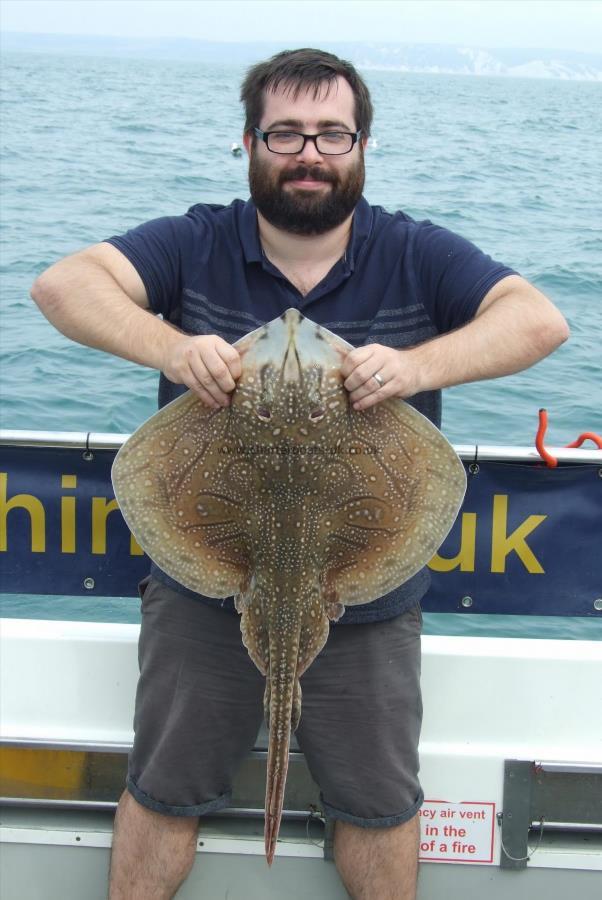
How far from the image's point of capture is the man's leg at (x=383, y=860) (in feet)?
8.79

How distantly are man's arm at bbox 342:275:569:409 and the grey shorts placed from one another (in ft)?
2.28

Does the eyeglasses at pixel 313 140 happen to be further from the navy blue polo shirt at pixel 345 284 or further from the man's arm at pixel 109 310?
the man's arm at pixel 109 310

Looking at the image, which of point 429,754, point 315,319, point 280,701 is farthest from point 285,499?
point 429,754

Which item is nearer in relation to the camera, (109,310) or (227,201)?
(109,310)

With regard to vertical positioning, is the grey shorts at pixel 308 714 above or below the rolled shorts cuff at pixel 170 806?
above

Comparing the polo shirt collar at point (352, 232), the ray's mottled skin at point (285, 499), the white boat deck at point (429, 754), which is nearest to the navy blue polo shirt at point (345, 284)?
the polo shirt collar at point (352, 232)

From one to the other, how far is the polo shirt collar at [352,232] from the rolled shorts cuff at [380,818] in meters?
1.46

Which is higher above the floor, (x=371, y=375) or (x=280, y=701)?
(x=371, y=375)

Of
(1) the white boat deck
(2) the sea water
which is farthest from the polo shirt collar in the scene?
(1) the white boat deck

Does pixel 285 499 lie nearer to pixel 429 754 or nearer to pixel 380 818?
pixel 380 818

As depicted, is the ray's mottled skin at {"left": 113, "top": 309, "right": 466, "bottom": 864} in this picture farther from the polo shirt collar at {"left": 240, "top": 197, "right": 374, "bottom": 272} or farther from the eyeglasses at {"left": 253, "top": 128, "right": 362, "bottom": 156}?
the eyeglasses at {"left": 253, "top": 128, "right": 362, "bottom": 156}

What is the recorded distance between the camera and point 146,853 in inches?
107

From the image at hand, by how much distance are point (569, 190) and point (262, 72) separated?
18.6 meters

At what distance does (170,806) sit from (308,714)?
45 centimetres
